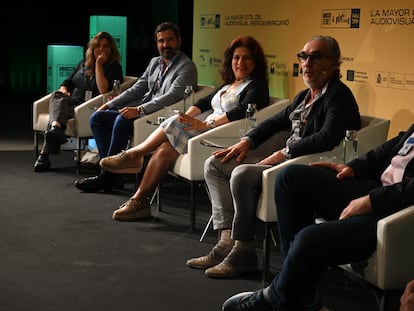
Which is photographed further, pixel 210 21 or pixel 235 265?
pixel 210 21

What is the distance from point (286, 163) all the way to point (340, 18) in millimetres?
1671

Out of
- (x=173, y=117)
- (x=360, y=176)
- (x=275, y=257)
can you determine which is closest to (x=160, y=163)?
(x=173, y=117)

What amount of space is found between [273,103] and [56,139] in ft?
8.28

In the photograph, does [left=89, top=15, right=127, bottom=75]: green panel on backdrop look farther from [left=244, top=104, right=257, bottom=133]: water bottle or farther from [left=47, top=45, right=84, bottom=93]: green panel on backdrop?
[left=244, top=104, right=257, bottom=133]: water bottle

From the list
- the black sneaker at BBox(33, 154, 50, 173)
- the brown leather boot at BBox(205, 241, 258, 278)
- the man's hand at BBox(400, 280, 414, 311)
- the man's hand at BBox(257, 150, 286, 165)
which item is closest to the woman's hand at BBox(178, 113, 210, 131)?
the man's hand at BBox(257, 150, 286, 165)

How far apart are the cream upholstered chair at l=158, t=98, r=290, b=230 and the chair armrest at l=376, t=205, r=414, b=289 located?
6.17ft

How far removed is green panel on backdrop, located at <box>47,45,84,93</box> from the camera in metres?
8.63

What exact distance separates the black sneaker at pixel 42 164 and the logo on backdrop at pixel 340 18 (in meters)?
3.00

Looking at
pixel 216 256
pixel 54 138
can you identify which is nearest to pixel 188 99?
pixel 54 138

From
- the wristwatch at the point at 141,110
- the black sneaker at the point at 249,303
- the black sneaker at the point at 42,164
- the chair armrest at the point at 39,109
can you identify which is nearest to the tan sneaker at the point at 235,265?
the black sneaker at the point at 249,303

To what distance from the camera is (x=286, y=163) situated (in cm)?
396

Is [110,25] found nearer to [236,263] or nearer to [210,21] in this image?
[210,21]

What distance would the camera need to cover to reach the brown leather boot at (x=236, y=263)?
4031mm

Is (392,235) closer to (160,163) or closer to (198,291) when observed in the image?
(198,291)
